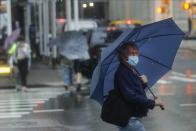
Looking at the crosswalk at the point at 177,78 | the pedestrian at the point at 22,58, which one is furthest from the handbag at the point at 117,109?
the crosswalk at the point at 177,78

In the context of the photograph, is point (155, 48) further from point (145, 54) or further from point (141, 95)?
point (141, 95)

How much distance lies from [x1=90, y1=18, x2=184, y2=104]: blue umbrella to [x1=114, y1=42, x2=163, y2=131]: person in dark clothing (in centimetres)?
27

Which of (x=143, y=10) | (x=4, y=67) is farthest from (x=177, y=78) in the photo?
(x=143, y=10)

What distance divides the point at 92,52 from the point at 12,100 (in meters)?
4.21

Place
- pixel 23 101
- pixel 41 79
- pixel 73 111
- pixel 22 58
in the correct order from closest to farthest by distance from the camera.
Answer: pixel 73 111
pixel 23 101
pixel 22 58
pixel 41 79

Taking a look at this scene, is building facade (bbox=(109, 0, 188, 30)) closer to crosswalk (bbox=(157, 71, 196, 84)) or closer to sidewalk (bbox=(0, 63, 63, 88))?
sidewalk (bbox=(0, 63, 63, 88))

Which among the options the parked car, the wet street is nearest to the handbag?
the wet street

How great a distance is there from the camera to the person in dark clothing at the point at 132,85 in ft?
21.4

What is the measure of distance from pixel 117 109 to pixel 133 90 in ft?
0.89

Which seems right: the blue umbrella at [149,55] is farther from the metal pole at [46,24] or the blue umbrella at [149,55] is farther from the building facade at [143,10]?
the building facade at [143,10]

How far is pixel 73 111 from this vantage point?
14.2m

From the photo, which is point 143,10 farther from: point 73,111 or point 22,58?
point 73,111

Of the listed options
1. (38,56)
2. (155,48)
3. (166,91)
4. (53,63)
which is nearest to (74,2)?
(53,63)

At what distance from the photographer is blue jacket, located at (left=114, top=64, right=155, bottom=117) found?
652cm
